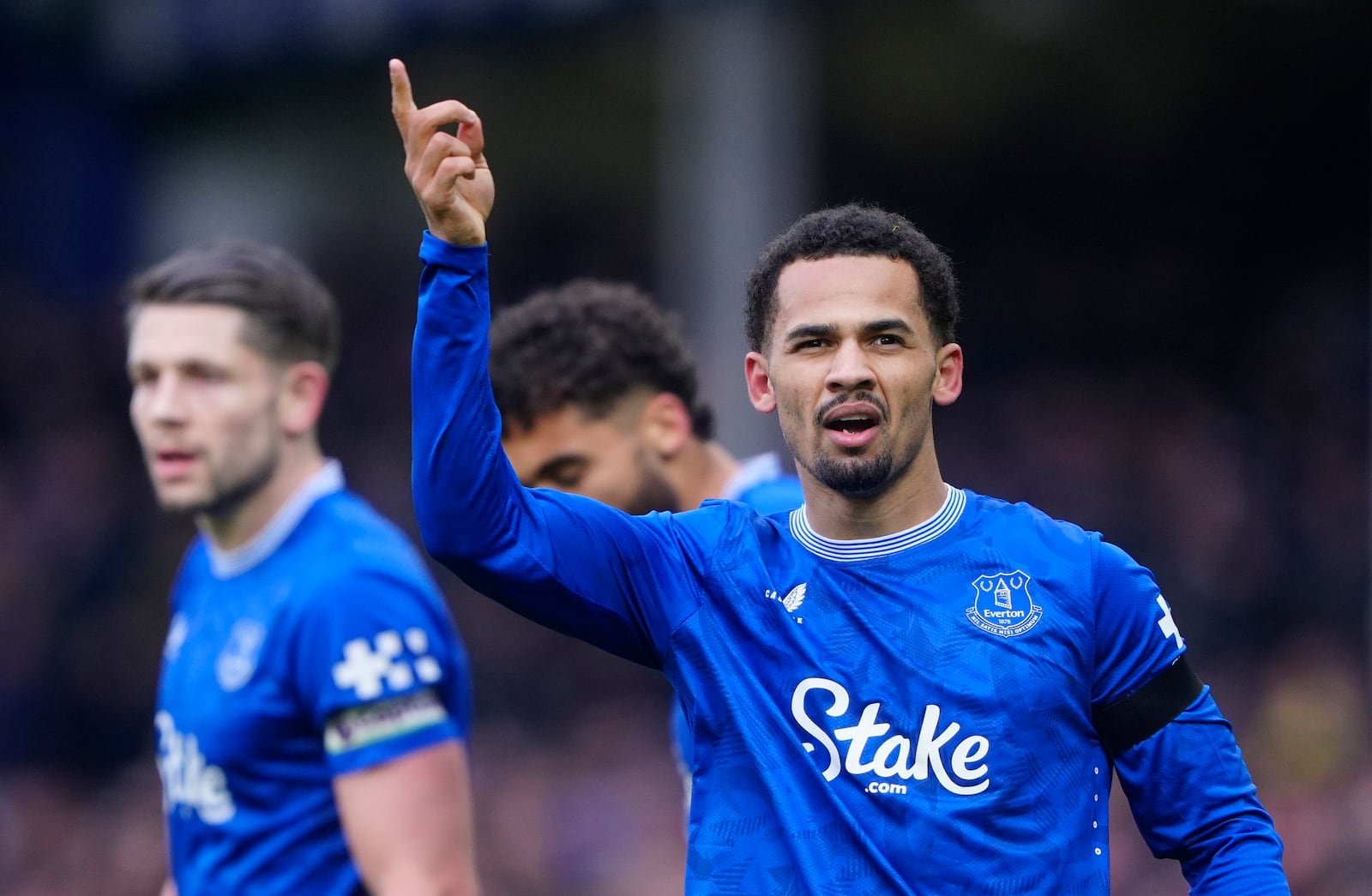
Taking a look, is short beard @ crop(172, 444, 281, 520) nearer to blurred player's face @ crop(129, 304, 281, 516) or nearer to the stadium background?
blurred player's face @ crop(129, 304, 281, 516)

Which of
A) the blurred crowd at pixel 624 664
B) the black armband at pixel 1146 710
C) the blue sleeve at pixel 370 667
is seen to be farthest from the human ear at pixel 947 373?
the blurred crowd at pixel 624 664

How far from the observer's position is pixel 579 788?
30.1 ft

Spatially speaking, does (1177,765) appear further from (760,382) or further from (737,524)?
(760,382)

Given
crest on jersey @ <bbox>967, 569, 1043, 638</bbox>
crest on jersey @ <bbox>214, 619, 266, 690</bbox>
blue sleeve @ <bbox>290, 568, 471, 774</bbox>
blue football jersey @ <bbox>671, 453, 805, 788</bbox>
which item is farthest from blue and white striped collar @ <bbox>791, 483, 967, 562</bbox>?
crest on jersey @ <bbox>214, 619, 266, 690</bbox>

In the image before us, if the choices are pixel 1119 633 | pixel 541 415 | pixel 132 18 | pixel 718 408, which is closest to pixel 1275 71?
pixel 718 408

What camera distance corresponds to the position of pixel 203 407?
414 centimetres

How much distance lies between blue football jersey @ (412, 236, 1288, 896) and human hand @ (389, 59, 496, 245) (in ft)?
0.14

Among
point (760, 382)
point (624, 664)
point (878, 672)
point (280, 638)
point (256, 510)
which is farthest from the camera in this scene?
point (624, 664)

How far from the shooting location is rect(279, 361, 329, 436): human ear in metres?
4.28

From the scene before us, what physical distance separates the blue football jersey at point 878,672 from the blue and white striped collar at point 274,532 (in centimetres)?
158

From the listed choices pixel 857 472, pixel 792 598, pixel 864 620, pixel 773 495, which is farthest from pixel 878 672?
pixel 773 495

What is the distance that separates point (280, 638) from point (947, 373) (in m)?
1.78

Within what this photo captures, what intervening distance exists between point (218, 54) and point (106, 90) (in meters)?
2.24

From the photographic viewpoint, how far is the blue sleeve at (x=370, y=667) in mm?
3654
